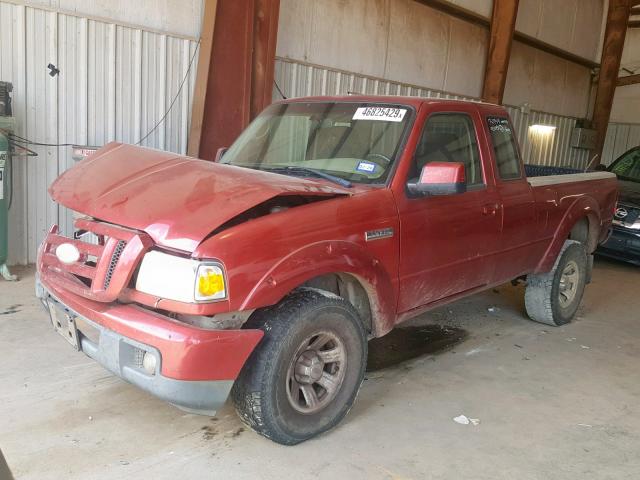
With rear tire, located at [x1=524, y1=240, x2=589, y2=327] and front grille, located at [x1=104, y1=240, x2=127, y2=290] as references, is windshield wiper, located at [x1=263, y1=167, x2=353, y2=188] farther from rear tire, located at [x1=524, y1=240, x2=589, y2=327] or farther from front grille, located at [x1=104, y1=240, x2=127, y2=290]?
rear tire, located at [x1=524, y1=240, x2=589, y2=327]

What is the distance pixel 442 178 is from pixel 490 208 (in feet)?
3.25

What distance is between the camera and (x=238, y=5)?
23.2 feet

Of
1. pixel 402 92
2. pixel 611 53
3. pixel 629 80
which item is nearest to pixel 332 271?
pixel 402 92

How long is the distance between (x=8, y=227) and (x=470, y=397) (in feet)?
16.0

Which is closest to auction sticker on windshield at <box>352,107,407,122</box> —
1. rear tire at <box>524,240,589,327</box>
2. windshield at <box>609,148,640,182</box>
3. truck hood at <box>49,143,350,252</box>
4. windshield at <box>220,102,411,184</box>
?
windshield at <box>220,102,411,184</box>

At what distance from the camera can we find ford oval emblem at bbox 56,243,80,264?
304 cm

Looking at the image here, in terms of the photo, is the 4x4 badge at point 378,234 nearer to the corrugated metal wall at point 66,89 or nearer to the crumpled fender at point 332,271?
the crumpled fender at point 332,271

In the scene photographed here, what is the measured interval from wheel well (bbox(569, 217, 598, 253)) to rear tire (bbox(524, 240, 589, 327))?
183 mm

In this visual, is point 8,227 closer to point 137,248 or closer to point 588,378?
point 137,248

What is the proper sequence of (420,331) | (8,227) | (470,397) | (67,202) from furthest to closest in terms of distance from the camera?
(8,227) < (420,331) < (470,397) < (67,202)

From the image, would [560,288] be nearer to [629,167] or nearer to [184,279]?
[184,279]

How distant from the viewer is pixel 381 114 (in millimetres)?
3822

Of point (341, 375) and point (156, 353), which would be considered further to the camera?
point (341, 375)

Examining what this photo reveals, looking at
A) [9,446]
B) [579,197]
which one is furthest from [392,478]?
[579,197]
